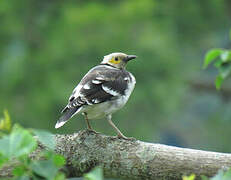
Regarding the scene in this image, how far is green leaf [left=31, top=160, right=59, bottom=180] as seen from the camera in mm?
1986

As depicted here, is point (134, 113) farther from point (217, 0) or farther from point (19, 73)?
point (217, 0)

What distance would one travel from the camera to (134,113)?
1045 cm

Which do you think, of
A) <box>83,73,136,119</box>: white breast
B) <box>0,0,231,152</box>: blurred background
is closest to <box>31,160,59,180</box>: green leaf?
<box>83,73,136,119</box>: white breast

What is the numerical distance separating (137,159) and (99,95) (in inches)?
33.9

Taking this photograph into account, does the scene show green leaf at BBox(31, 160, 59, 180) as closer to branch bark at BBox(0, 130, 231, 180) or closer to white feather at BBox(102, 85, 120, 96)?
branch bark at BBox(0, 130, 231, 180)

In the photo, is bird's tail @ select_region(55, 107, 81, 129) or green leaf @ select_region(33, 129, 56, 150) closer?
green leaf @ select_region(33, 129, 56, 150)

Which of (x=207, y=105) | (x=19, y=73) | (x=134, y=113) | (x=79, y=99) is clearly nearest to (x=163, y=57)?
(x=134, y=113)

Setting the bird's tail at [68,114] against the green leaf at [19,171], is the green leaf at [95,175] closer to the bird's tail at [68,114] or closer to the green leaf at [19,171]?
the green leaf at [19,171]

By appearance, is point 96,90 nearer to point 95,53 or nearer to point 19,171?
point 19,171

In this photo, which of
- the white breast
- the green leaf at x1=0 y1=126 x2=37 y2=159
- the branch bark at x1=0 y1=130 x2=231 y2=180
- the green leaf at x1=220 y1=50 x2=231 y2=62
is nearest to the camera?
the green leaf at x1=0 y1=126 x2=37 y2=159

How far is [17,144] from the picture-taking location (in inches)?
76.6

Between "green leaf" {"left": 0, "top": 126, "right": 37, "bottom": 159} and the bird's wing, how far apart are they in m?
2.47

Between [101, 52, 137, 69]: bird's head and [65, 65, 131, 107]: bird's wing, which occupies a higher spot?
[101, 52, 137, 69]: bird's head

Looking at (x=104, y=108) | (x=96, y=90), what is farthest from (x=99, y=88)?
(x=104, y=108)
